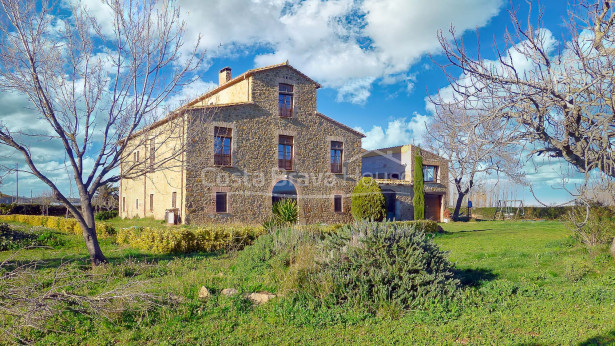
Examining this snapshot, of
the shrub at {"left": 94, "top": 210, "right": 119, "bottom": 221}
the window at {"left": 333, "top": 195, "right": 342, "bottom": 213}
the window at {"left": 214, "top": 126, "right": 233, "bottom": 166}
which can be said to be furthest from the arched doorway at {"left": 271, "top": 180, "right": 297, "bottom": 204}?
the shrub at {"left": 94, "top": 210, "right": 119, "bottom": 221}

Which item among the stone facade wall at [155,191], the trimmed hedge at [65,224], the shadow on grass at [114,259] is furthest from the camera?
the stone facade wall at [155,191]

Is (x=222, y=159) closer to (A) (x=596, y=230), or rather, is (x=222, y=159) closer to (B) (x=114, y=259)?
(B) (x=114, y=259)

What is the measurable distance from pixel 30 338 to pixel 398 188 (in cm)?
2335

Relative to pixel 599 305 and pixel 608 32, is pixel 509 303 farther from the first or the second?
pixel 608 32

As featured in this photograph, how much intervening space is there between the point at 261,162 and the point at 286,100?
377cm

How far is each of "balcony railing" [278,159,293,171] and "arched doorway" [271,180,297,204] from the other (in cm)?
76

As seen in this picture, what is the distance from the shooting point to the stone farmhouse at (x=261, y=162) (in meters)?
18.1

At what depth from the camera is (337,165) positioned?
885 inches

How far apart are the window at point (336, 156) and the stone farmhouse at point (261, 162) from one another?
60mm

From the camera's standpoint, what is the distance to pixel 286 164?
20.8 meters

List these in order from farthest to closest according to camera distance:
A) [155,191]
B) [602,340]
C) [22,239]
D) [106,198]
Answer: [106,198], [155,191], [22,239], [602,340]

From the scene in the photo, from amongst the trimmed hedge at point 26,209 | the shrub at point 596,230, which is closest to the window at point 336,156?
the shrub at point 596,230

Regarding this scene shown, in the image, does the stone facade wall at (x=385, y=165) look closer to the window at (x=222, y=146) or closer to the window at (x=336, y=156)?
the window at (x=336, y=156)

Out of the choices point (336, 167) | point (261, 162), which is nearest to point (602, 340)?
point (261, 162)
